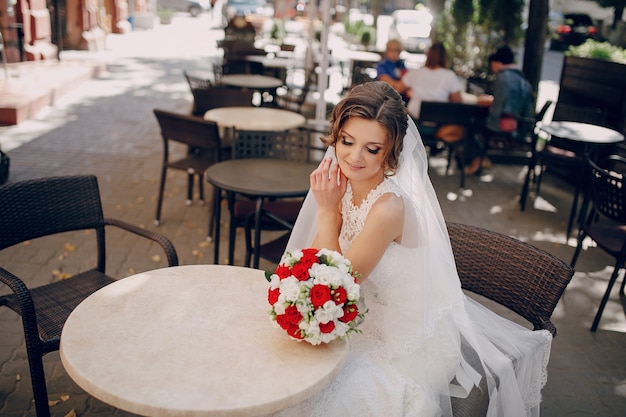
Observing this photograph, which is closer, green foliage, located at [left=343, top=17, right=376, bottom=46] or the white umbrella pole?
the white umbrella pole

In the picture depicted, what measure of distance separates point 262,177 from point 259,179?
0.18ft

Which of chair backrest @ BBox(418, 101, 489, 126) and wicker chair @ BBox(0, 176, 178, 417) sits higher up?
chair backrest @ BBox(418, 101, 489, 126)

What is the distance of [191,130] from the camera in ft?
16.5

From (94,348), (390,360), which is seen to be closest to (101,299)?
→ (94,348)

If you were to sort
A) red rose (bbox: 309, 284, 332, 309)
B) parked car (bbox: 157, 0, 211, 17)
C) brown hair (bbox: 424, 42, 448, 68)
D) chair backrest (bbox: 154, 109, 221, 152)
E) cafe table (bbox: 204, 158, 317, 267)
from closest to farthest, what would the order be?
1. red rose (bbox: 309, 284, 332, 309)
2. cafe table (bbox: 204, 158, 317, 267)
3. chair backrest (bbox: 154, 109, 221, 152)
4. brown hair (bbox: 424, 42, 448, 68)
5. parked car (bbox: 157, 0, 211, 17)

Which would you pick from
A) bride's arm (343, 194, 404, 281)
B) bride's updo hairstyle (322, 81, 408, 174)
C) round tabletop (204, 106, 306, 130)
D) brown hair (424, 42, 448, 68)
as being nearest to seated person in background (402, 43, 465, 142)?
brown hair (424, 42, 448, 68)

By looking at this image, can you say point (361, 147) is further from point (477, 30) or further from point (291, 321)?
point (477, 30)

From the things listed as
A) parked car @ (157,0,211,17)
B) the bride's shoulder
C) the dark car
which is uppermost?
parked car @ (157,0,211,17)

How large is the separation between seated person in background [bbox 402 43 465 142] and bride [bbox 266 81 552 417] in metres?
4.89

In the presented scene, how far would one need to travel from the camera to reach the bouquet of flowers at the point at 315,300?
1.81m

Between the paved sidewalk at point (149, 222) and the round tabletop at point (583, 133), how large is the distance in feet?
3.23

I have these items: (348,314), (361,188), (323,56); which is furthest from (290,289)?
(323,56)

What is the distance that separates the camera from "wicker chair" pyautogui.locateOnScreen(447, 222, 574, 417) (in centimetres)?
238

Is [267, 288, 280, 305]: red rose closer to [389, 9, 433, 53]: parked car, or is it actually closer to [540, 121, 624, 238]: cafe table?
[540, 121, 624, 238]: cafe table
